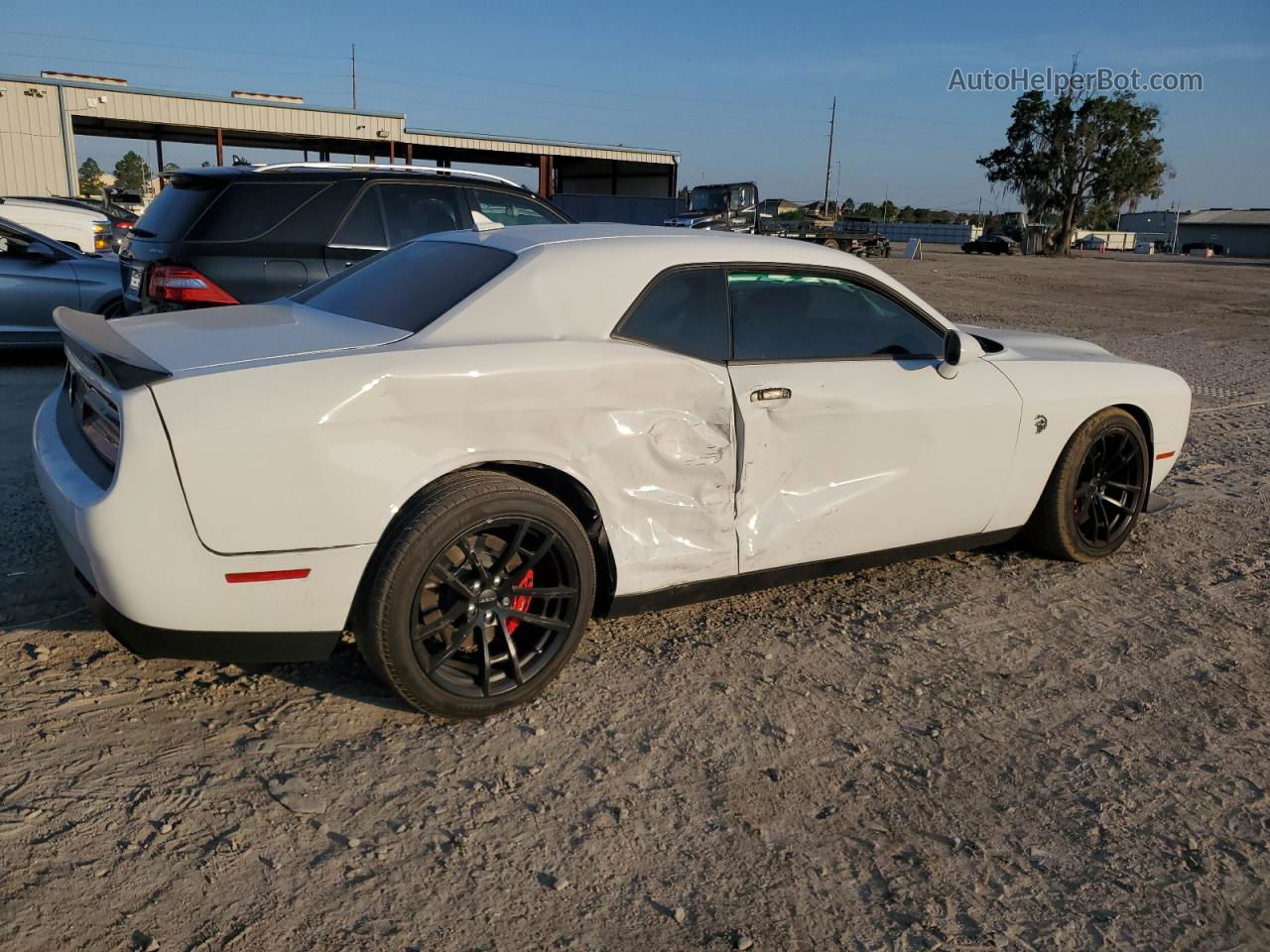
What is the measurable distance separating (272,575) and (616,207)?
38.7 metres

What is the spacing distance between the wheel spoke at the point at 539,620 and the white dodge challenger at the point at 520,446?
1 centimetres

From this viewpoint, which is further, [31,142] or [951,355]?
[31,142]

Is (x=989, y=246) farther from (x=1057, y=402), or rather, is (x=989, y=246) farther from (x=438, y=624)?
(x=438, y=624)

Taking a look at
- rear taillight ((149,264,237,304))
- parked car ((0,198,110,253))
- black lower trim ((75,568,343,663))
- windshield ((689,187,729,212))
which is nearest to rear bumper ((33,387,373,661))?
black lower trim ((75,568,343,663))

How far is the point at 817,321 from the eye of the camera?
13.2 feet

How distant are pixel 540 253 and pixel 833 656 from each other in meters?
1.77

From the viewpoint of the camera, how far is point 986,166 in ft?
226

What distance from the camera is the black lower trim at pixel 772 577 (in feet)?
11.7

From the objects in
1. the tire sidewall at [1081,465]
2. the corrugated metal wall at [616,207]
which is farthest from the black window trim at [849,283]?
the corrugated metal wall at [616,207]

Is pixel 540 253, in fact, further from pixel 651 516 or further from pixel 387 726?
pixel 387 726

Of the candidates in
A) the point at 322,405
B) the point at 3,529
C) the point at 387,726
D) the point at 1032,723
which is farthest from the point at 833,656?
the point at 3,529

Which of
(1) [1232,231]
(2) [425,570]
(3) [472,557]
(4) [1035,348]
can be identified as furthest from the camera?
(1) [1232,231]

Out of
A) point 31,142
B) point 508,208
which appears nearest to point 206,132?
point 31,142

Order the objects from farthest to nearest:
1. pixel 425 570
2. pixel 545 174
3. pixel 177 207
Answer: pixel 545 174 < pixel 177 207 < pixel 425 570
